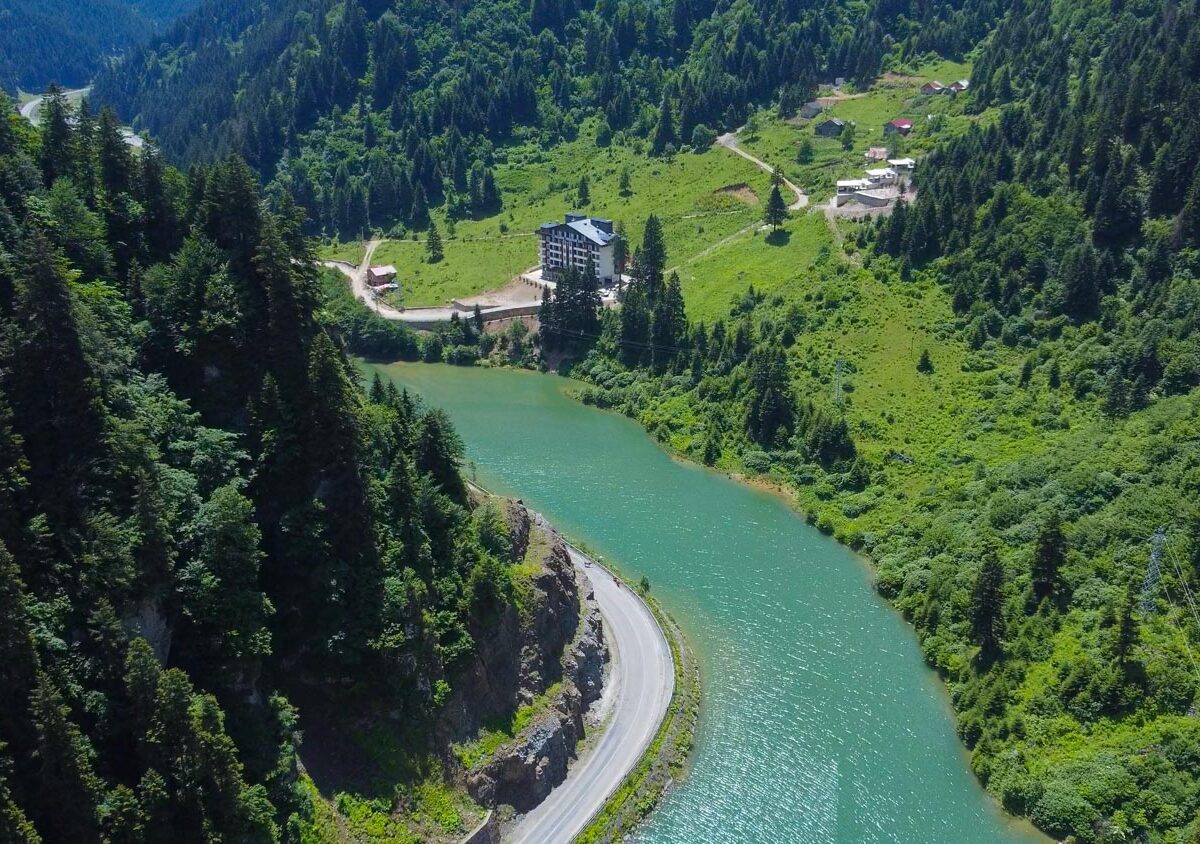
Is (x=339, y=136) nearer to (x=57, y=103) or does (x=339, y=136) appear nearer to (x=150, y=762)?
(x=57, y=103)

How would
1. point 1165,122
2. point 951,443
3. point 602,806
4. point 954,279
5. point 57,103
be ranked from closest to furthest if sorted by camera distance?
point 602,806, point 57,103, point 951,443, point 1165,122, point 954,279

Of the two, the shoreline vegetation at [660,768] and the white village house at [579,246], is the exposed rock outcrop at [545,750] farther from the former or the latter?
the white village house at [579,246]

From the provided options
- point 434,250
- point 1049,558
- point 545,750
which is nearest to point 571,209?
point 434,250

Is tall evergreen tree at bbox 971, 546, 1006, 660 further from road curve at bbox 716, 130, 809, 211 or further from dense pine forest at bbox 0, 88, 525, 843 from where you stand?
road curve at bbox 716, 130, 809, 211

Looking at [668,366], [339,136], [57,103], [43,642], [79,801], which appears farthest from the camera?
[339,136]

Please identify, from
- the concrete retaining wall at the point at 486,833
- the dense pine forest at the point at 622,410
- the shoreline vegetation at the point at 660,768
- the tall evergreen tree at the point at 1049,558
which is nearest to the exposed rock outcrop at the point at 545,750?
the concrete retaining wall at the point at 486,833

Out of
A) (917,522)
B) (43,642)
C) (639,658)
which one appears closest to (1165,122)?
(917,522)
